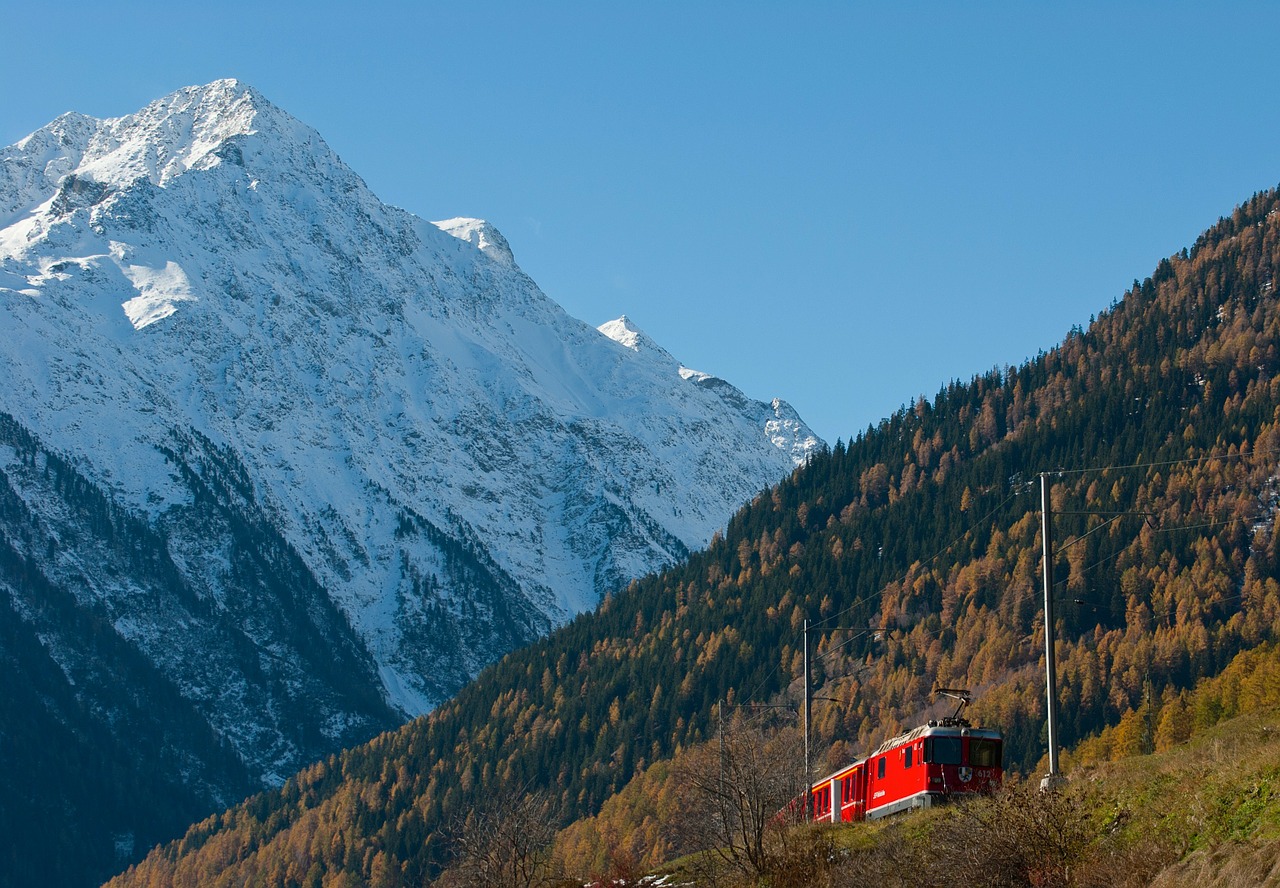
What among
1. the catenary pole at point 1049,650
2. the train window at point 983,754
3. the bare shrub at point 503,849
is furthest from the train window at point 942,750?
the bare shrub at point 503,849

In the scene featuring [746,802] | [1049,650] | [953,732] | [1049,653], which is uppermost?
[1049,650]

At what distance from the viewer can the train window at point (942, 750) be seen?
4766cm

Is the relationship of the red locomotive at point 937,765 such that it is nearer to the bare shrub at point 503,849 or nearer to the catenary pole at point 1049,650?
the catenary pole at point 1049,650

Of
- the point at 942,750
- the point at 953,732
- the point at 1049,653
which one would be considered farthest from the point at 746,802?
the point at 1049,653

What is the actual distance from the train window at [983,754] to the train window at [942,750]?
474 mm

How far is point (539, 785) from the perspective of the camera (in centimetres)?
19975

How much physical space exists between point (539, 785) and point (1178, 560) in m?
90.1

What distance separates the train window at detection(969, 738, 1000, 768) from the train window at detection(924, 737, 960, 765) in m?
0.47

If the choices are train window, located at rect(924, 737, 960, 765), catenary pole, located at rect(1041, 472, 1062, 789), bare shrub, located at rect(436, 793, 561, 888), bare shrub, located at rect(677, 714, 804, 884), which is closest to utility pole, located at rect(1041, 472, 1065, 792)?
catenary pole, located at rect(1041, 472, 1062, 789)

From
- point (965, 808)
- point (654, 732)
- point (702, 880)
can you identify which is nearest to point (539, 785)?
point (654, 732)

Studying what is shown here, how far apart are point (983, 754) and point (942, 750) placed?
146 cm

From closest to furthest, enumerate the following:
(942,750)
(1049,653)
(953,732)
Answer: (1049,653) < (942,750) < (953,732)

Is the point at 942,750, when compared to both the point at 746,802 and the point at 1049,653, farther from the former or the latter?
the point at 746,802

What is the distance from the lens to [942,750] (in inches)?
1880
